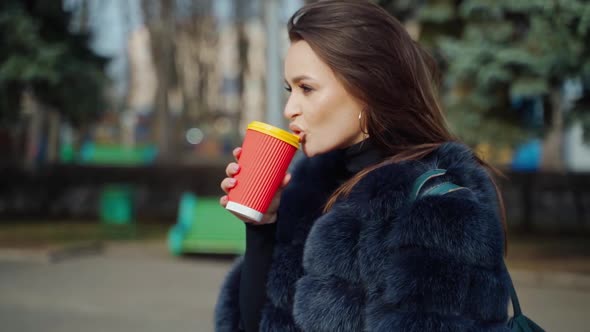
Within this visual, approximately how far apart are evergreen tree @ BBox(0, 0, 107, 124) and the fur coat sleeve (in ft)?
31.8

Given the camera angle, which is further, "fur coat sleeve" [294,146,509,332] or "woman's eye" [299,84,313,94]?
"woman's eye" [299,84,313,94]

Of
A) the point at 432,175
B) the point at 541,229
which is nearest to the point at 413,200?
the point at 432,175

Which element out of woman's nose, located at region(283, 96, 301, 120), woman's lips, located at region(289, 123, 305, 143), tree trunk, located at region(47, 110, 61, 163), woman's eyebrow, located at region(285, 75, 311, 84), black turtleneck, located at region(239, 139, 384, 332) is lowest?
tree trunk, located at region(47, 110, 61, 163)

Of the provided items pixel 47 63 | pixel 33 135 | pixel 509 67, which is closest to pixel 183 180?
pixel 33 135

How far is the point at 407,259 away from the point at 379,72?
0.49 m

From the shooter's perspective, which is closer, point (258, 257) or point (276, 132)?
point (276, 132)

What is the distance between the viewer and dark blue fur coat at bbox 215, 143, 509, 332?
1.36 metres

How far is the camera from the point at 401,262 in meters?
1.39

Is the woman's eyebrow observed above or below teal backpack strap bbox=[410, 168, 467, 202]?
above

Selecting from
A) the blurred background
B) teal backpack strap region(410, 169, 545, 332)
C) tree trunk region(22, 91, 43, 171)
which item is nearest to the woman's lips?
teal backpack strap region(410, 169, 545, 332)

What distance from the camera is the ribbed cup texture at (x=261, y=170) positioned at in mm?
1568

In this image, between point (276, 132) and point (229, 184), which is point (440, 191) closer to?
→ point (276, 132)

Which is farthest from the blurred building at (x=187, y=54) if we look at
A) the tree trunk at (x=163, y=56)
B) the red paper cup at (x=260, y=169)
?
the red paper cup at (x=260, y=169)

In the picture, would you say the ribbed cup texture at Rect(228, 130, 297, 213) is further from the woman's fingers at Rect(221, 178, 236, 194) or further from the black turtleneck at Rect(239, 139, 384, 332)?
the black turtleneck at Rect(239, 139, 384, 332)
